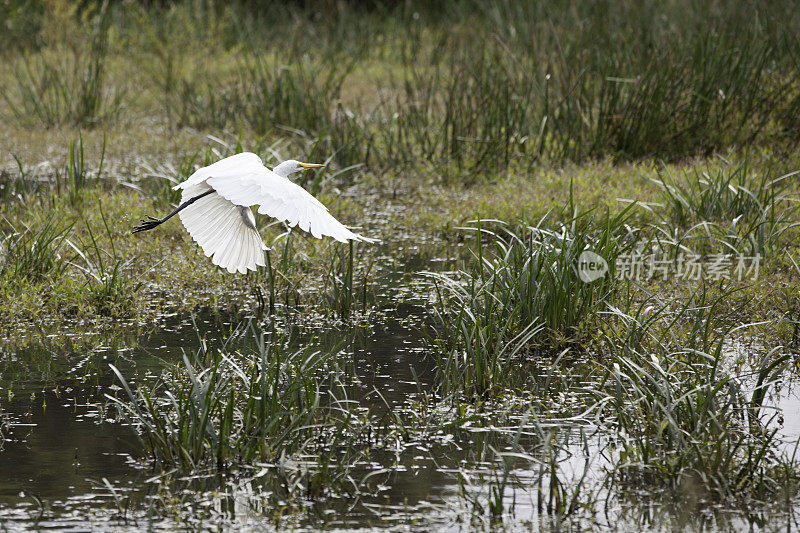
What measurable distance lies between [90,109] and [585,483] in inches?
268

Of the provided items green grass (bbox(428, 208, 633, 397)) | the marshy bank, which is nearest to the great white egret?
the marshy bank

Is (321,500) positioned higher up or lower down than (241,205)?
lower down

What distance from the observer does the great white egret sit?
3.71 metres

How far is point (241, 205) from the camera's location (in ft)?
13.6

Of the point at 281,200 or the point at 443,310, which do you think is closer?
the point at 281,200

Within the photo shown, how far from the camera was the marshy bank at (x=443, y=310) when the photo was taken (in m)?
3.14

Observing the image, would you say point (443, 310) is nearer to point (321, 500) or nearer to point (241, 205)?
Result: point (241, 205)

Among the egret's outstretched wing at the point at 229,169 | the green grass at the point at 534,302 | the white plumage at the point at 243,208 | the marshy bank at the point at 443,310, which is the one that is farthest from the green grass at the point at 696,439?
the egret's outstretched wing at the point at 229,169

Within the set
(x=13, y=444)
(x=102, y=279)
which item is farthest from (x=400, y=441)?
(x=102, y=279)

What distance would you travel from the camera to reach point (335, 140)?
780 cm

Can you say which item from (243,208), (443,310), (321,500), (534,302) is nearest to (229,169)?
(243,208)

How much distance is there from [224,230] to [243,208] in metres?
0.14

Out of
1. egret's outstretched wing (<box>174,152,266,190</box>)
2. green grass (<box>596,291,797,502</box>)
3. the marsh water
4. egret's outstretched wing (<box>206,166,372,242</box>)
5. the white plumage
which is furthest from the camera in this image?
egret's outstretched wing (<box>174,152,266,190</box>)

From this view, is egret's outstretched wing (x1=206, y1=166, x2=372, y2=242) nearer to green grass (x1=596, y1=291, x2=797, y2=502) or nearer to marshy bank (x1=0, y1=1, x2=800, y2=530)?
marshy bank (x1=0, y1=1, x2=800, y2=530)
